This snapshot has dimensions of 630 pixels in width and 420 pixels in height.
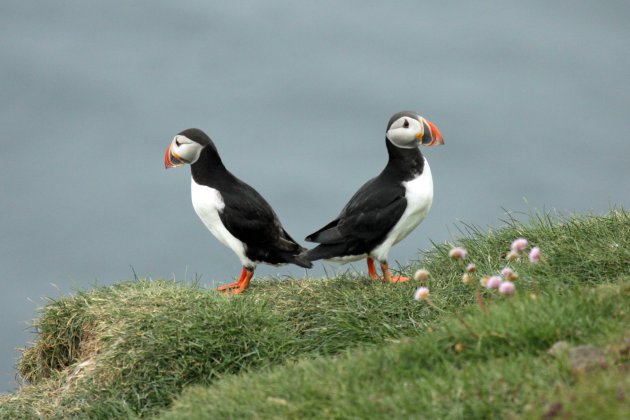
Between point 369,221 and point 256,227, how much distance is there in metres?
1.14

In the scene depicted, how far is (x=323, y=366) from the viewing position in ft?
19.4

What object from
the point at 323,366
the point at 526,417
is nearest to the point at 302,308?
the point at 323,366

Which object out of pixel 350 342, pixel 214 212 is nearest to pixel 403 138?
pixel 214 212

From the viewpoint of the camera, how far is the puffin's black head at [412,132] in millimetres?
9070

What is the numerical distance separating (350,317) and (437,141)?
2136 mm

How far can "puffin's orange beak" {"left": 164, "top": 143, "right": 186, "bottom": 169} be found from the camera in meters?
9.73

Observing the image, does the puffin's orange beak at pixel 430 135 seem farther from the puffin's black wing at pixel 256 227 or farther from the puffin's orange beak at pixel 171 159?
the puffin's orange beak at pixel 171 159

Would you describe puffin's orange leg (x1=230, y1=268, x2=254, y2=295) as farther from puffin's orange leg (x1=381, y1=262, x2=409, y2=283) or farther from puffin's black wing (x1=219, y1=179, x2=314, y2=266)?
puffin's orange leg (x1=381, y1=262, x2=409, y2=283)

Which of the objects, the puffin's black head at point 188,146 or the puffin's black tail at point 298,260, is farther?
the puffin's black head at point 188,146

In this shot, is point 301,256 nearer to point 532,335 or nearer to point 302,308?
point 302,308

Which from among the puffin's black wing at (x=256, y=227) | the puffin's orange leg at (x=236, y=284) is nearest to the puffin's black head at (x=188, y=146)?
the puffin's black wing at (x=256, y=227)

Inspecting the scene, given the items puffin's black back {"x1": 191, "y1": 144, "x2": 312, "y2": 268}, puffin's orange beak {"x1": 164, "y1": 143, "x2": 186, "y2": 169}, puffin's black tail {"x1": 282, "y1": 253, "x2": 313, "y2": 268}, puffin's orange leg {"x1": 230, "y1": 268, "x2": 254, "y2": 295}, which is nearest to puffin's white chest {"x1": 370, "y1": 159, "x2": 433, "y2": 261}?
puffin's black tail {"x1": 282, "y1": 253, "x2": 313, "y2": 268}

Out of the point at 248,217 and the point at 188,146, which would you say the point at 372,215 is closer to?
the point at 248,217

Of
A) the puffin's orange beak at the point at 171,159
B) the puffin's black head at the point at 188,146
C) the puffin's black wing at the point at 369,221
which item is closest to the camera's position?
the puffin's black wing at the point at 369,221
